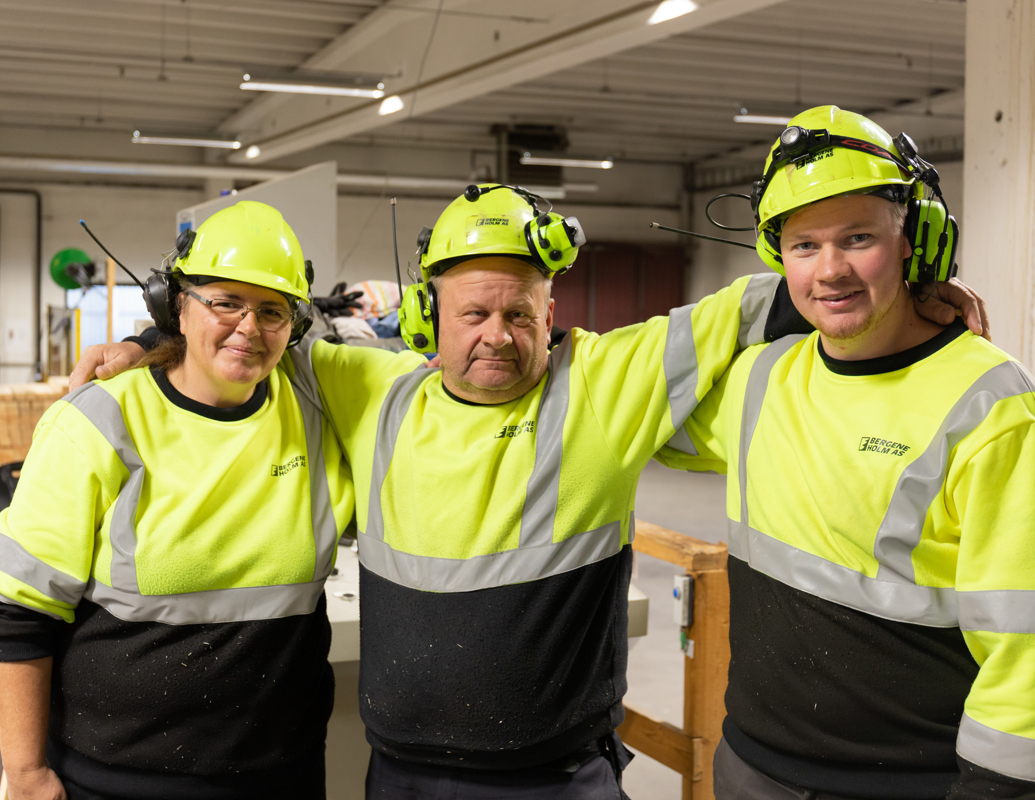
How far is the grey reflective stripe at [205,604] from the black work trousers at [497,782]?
40 centimetres

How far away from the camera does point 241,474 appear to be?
1.83 metres

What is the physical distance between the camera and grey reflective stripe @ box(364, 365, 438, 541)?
6.27ft

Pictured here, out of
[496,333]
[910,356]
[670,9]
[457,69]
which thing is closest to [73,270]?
[457,69]

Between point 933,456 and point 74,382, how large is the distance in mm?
1677

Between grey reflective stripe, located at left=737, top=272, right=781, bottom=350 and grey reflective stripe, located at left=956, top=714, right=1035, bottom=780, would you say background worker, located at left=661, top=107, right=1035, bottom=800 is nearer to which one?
grey reflective stripe, located at left=956, top=714, right=1035, bottom=780

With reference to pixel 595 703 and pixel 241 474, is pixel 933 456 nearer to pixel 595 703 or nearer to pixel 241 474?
pixel 595 703

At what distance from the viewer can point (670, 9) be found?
6.08 m

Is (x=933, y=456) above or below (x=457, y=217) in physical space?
below

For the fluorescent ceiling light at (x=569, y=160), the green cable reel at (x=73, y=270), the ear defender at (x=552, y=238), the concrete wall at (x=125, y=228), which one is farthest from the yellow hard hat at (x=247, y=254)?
the concrete wall at (x=125, y=228)

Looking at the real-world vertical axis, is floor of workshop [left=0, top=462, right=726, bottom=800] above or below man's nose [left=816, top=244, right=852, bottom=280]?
below

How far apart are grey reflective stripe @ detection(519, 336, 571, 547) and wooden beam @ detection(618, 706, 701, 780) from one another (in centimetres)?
118

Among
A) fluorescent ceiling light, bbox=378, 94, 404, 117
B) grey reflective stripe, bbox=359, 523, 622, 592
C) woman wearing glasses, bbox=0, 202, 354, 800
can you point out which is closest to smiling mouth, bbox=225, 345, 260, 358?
woman wearing glasses, bbox=0, 202, 354, 800

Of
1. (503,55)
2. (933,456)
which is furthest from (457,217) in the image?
(503,55)

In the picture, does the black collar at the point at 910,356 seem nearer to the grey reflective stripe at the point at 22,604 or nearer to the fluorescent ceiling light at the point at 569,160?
the grey reflective stripe at the point at 22,604
